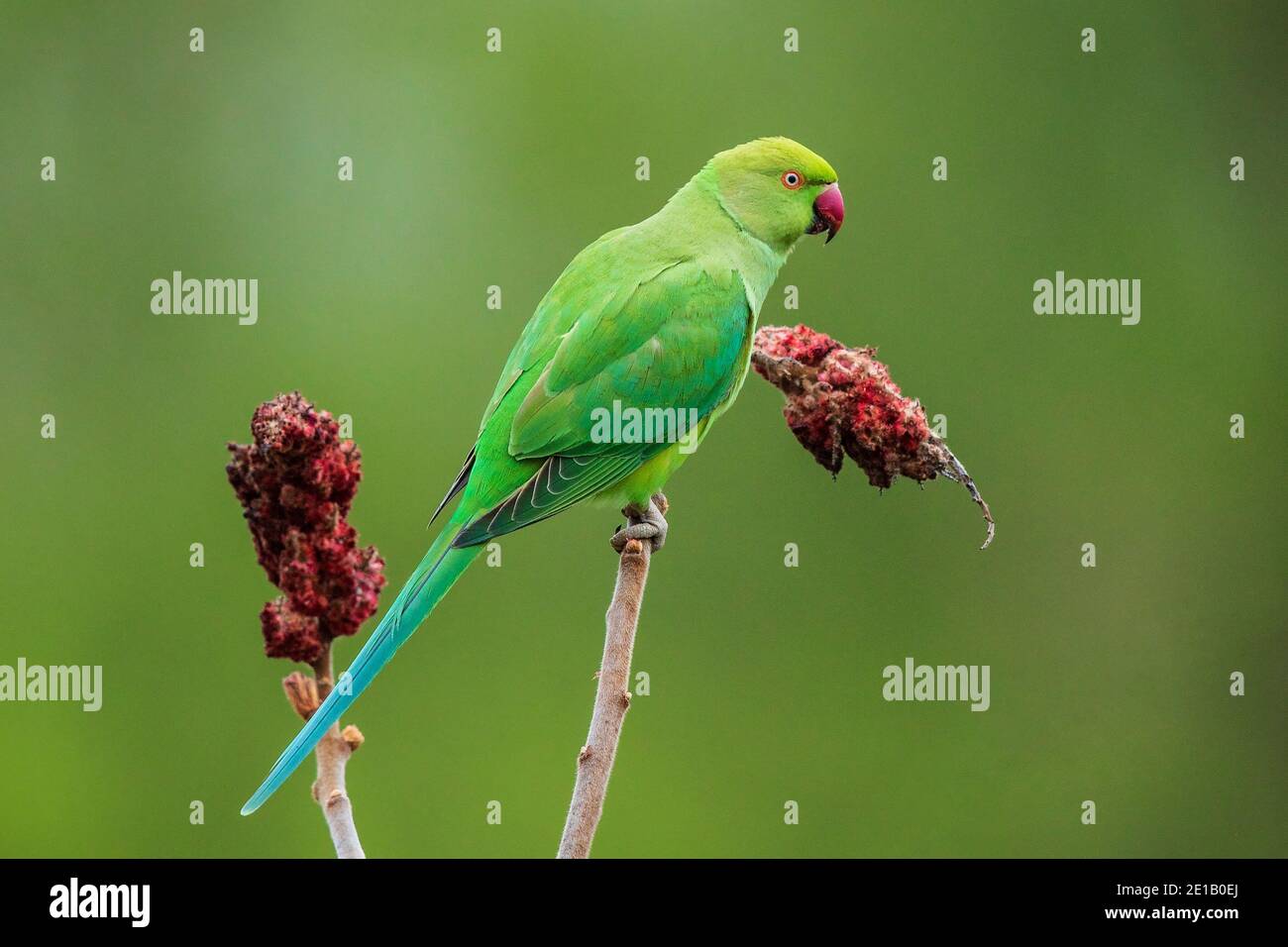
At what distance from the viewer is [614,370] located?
405 cm

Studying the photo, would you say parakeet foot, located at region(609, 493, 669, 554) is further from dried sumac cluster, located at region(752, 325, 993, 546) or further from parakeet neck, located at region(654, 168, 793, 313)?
parakeet neck, located at region(654, 168, 793, 313)

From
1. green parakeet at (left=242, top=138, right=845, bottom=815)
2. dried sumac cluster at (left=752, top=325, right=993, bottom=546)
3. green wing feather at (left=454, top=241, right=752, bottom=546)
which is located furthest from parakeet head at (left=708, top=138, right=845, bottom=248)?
dried sumac cluster at (left=752, top=325, right=993, bottom=546)

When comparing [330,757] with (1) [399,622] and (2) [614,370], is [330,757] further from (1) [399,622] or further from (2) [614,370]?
(2) [614,370]

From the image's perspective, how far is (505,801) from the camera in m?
6.92

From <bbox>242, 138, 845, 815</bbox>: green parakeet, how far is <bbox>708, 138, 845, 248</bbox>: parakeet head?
2 cm

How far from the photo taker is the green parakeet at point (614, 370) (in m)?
3.90

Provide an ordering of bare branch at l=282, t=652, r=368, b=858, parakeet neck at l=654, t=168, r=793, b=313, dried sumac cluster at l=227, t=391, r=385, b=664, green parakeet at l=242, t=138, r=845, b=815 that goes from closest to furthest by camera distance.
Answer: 1. bare branch at l=282, t=652, r=368, b=858
2. dried sumac cluster at l=227, t=391, r=385, b=664
3. green parakeet at l=242, t=138, r=845, b=815
4. parakeet neck at l=654, t=168, r=793, b=313

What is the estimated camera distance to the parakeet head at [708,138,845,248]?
4.52 m

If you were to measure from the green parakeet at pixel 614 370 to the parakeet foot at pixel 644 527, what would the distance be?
0.06 m

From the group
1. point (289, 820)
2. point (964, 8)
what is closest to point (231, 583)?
point (289, 820)

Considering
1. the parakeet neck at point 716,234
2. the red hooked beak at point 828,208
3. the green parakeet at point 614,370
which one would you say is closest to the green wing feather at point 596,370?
the green parakeet at point 614,370

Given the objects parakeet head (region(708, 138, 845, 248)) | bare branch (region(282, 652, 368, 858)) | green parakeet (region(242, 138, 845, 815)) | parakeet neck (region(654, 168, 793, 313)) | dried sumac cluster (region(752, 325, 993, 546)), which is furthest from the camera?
parakeet head (region(708, 138, 845, 248))

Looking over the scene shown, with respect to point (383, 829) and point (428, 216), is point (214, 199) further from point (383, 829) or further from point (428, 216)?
point (383, 829)

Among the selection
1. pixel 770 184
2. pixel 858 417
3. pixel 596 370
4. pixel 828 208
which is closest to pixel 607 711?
pixel 858 417
